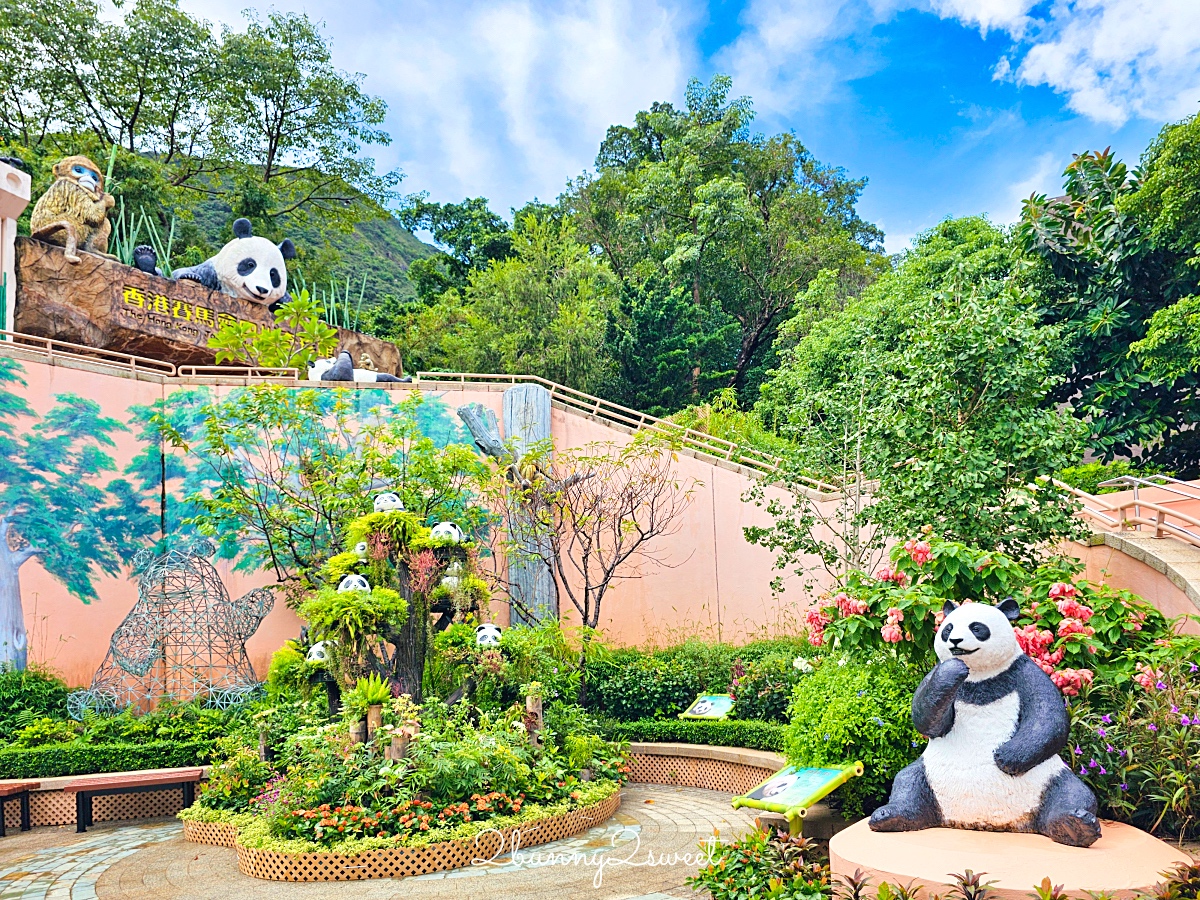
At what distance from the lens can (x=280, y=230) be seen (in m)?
25.8

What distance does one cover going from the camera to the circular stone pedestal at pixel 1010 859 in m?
4.08

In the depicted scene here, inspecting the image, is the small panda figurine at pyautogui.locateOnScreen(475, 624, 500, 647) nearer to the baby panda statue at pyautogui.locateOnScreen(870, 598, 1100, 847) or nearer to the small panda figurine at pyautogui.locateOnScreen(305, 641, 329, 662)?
the small panda figurine at pyautogui.locateOnScreen(305, 641, 329, 662)

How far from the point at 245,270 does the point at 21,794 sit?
1085cm

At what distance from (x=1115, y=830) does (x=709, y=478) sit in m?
8.61

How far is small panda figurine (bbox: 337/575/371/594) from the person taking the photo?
878 cm

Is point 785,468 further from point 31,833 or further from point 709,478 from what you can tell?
point 31,833

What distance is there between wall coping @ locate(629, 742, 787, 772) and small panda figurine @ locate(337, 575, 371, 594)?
11.7 ft

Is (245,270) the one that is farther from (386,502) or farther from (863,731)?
(863,731)

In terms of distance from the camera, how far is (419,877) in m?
6.37

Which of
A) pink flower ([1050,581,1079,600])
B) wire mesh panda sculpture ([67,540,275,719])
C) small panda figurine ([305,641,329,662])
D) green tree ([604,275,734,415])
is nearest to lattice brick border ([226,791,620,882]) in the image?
small panda figurine ([305,641,329,662])

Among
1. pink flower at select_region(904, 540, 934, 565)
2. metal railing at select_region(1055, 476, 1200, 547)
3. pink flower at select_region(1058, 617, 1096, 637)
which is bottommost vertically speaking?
pink flower at select_region(1058, 617, 1096, 637)

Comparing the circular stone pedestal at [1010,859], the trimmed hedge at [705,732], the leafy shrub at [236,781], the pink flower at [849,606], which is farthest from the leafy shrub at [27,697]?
the circular stone pedestal at [1010,859]

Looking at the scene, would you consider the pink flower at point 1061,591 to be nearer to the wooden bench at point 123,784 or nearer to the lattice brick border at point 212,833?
the lattice brick border at point 212,833

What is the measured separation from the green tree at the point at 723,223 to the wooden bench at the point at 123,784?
1694cm
